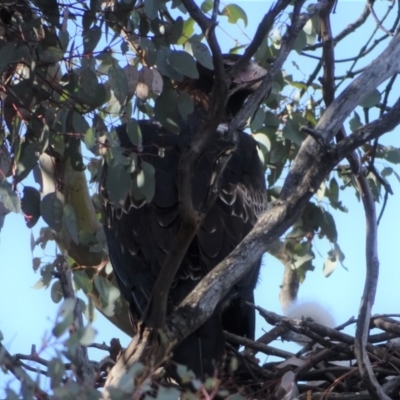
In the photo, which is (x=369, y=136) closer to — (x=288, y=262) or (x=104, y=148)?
(x=104, y=148)

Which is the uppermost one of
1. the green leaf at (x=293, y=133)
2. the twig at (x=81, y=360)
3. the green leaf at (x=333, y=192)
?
the green leaf at (x=293, y=133)

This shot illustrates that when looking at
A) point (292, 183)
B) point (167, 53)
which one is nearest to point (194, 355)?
point (292, 183)

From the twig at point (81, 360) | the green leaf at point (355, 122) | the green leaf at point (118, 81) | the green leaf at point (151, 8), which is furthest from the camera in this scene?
the green leaf at point (355, 122)

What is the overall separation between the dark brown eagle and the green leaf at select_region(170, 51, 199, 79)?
0.66 metres

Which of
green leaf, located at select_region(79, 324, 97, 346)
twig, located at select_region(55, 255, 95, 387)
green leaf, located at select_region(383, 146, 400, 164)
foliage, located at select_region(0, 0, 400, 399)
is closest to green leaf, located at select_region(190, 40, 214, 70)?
foliage, located at select_region(0, 0, 400, 399)

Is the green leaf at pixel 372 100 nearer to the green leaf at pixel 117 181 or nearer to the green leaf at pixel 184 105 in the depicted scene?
the green leaf at pixel 184 105

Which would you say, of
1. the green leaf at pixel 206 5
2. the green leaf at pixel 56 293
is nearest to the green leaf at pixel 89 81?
the green leaf at pixel 206 5

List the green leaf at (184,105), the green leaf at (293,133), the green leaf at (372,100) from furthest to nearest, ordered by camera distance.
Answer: the green leaf at (293,133) < the green leaf at (372,100) < the green leaf at (184,105)

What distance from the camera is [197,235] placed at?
451cm

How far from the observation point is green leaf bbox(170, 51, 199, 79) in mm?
3643

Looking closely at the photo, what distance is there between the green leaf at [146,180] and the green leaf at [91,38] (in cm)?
47

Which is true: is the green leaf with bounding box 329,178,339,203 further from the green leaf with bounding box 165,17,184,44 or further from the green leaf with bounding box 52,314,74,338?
the green leaf with bounding box 52,314,74,338

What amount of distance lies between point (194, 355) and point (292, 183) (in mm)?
922

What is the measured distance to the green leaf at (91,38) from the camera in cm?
370
